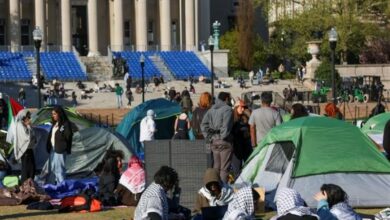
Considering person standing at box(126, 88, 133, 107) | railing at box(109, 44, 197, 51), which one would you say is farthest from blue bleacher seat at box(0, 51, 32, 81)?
person standing at box(126, 88, 133, 107)

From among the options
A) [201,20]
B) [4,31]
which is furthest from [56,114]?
[201,20]

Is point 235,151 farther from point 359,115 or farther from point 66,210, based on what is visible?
point 359,115

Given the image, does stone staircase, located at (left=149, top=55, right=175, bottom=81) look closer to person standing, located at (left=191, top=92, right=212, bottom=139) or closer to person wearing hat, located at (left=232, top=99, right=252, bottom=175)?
person standing, located at (left=191, top=92, right=212, bottom=139)

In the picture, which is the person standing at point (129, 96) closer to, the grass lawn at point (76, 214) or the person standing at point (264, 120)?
the person standing at point (264, 120)

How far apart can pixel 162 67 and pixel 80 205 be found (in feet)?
173

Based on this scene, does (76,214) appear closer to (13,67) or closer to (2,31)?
(13,67)

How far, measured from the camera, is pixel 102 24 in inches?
3108

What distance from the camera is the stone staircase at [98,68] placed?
6838 centimetres

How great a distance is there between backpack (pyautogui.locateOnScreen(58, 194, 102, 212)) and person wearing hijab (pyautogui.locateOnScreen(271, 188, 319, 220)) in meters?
6.19

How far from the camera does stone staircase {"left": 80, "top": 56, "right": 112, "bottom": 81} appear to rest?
6838cm

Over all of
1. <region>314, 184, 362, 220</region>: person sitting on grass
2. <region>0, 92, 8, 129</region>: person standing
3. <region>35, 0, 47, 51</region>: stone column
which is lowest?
<region>314, 184, 362, 220</region>: person sitting on grass

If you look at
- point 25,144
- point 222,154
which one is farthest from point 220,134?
point 25,144

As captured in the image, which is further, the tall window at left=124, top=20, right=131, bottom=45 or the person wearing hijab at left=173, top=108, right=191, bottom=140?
the tall window at left=124, top=20, right=131, bottom=45

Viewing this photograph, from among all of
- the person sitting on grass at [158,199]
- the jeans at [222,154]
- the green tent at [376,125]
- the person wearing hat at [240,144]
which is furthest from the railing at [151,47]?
the person sitting on grass at [158,199]
